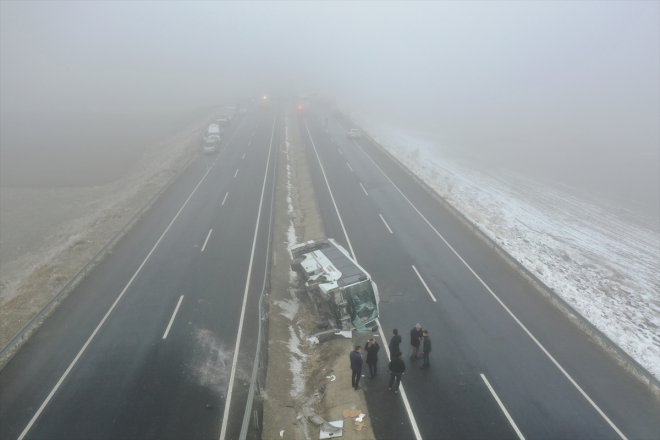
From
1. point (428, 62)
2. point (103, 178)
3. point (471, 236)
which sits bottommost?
point (103, 178)

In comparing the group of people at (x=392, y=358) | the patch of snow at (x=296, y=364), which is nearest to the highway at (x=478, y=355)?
the group of people at (x=392, y=358)

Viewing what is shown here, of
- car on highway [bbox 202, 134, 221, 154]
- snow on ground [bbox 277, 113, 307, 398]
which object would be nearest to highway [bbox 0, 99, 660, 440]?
snow on ground [bbox 277, 113, 307, 398]

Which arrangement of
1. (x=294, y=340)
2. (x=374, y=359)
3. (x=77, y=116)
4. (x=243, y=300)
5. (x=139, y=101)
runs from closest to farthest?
(x=374, y=359), (x=294, y=340), (x=243, y=300), (x=77, y=116), (x=139, y=101)

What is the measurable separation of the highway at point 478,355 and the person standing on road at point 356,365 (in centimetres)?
49

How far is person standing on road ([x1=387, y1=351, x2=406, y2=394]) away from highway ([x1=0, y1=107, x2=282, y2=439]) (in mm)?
4440

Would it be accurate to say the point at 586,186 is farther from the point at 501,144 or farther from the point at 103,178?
the point at 103,178

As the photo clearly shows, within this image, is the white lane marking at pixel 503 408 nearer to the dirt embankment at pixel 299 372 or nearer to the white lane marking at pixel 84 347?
the dirt embankment at pixel 299 372

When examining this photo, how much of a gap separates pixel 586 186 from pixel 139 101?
100296 millimetres

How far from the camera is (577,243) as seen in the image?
25453mm

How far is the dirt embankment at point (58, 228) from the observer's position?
17453 mm

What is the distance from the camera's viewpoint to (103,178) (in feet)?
131

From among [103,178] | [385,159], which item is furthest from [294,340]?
[103,178]

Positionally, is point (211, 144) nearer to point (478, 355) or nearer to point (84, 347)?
point (84, 347)

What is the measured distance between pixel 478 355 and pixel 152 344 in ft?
37.2
